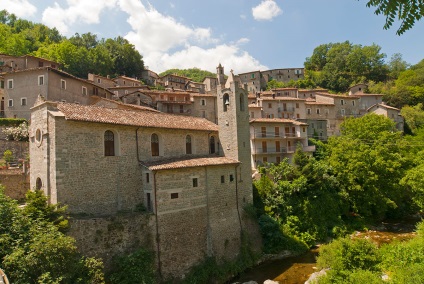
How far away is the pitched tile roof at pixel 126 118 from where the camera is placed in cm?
1745

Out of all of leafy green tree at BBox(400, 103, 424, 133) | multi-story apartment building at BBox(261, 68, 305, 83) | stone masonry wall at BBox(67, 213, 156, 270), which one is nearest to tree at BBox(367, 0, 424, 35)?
stone masonry wall at BBox(67, 213, 156, 270)

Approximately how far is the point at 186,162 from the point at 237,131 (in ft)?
18.9

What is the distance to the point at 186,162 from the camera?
67.5 feet

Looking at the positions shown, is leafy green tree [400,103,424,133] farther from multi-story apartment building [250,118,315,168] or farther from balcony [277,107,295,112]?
multi-story apartment building [250,118,315,168]

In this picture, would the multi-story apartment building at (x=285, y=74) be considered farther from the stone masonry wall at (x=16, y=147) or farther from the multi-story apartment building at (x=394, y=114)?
the stone masonry wall at (x=16, y=147)

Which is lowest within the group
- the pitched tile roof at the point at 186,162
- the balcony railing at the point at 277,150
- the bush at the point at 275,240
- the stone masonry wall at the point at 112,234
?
the bush at the point at 275,240

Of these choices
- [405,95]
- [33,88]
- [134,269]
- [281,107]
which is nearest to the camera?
[134,269]

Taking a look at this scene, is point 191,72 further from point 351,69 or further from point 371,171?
point 371,171

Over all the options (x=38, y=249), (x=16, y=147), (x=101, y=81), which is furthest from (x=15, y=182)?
(x=101, y=81)

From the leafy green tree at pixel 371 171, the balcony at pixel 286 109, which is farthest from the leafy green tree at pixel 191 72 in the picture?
the leafy green tree at pixel 371 171

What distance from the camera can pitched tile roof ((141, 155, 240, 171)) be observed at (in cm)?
→ 1889

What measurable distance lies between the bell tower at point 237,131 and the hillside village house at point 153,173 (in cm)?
9

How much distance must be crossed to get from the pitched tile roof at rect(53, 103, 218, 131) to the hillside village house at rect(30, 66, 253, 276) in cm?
7

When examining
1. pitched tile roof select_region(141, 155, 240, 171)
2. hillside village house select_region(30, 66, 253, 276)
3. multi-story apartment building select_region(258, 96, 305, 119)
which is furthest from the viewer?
multi-story apartment building select_region(258, 96, 305, 119)
